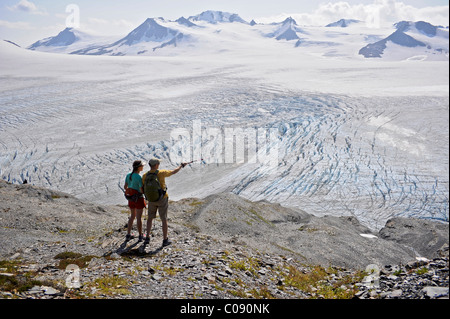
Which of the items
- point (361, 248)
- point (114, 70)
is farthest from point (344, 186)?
point (114, 70)

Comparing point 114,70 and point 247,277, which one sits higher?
point 114,70

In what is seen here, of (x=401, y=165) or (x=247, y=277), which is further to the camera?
(x=401, y=165)

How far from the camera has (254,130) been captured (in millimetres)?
31781

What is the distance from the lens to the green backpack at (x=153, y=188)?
717 cm

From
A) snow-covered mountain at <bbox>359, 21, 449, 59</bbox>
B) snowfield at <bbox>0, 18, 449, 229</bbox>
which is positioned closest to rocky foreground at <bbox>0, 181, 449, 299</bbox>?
snowfield at <bbox>0, 18, 449, 229</bbox>

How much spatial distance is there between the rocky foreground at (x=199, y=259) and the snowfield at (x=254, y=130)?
7.02 meters

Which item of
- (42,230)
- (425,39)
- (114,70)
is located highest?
(425,39)

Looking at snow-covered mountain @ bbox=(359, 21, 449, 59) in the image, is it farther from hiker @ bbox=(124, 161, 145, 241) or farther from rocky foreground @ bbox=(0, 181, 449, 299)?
hiker @ bbox=(124, 161, 145, 241)

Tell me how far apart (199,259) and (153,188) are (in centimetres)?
167

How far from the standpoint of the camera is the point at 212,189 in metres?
22.1

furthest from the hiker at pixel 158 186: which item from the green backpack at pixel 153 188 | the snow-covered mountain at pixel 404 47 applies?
the snow-covered mountain at pixel 404 47

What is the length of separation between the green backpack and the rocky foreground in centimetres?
118

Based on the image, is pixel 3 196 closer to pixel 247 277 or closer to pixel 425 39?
pixel 247 277

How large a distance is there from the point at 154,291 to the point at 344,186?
18.6 m
